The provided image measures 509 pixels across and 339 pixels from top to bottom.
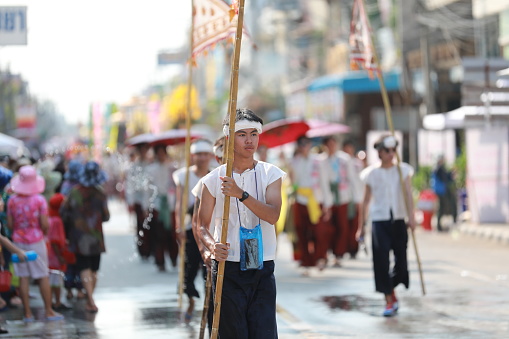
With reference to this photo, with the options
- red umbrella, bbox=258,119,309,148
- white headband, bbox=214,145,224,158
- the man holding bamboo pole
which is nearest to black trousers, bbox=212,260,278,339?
the man holding bamboo pole

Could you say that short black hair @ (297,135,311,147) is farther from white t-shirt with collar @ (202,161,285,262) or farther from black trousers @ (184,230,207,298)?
white t-shirt with collar @ (202,161,285,262)

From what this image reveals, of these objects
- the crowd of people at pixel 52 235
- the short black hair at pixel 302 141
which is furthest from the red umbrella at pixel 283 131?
the crowd of people at pixel 52 235

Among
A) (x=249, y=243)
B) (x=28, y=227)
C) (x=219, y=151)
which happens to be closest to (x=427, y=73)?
(x=28, y=227)

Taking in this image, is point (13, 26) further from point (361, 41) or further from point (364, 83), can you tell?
point (364, 83)

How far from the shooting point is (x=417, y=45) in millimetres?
38906

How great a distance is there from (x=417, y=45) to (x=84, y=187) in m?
28.0

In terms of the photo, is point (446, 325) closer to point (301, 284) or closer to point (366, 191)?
point (366, 191)

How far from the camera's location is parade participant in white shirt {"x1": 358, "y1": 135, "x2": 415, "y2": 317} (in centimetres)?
1162

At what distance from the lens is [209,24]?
12062mm

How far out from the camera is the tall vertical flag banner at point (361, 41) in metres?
13.7

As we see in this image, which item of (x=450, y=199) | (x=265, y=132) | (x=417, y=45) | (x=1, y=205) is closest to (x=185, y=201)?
(x=1, y=205)

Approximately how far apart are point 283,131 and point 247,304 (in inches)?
419

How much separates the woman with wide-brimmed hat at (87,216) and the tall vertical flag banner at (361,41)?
3.52 meters

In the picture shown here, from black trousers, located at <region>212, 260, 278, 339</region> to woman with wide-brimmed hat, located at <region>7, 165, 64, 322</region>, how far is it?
4963 millimetres
